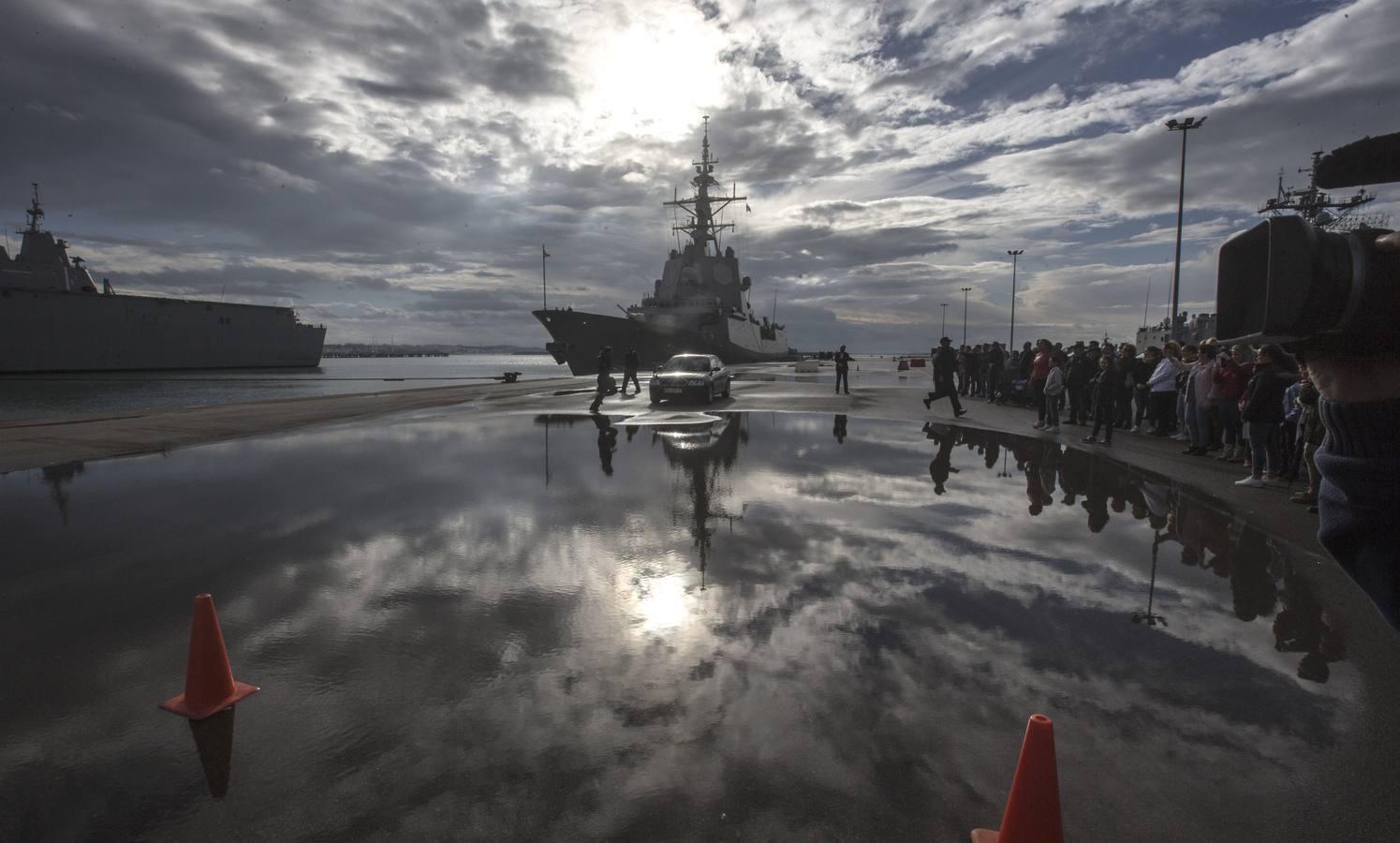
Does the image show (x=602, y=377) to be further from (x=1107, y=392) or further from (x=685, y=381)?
(x=1107, y=392)

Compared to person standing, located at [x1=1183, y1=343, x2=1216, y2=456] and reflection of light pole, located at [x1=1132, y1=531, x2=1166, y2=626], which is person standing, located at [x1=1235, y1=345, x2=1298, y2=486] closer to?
person standing, located at [x1=1183, y1=343, x2=1216, y2=456]

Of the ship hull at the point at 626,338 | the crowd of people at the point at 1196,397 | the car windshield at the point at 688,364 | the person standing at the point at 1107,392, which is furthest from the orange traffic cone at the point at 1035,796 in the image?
the ship hull at the point at 626,338

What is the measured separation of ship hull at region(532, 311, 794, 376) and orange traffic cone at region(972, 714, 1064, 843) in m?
39.6

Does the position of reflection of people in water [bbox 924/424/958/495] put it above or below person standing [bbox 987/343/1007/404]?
below

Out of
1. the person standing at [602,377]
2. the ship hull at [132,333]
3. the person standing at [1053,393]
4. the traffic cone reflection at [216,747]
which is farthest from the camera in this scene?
the ship hull at [132,333]

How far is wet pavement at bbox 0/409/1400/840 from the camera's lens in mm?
2412

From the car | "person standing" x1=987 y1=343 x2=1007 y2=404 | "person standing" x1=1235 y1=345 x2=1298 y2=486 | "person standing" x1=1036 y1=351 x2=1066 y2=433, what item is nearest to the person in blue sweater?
"person standing" x1=1235 y1=345 x2=1298 y2=486

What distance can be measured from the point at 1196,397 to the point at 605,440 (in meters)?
10.0

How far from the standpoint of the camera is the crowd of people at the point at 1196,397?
7.77m

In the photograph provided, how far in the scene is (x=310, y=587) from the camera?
466 cm

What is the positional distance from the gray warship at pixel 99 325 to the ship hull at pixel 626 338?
4485cm

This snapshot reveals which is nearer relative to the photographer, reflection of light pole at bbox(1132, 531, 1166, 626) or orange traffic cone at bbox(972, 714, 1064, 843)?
orange traffic cone at bbox(972, 714, 1064, 843)

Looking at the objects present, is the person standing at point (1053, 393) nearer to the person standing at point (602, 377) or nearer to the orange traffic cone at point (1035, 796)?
the person standing at point (602, 377)

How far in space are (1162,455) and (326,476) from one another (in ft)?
42.6
